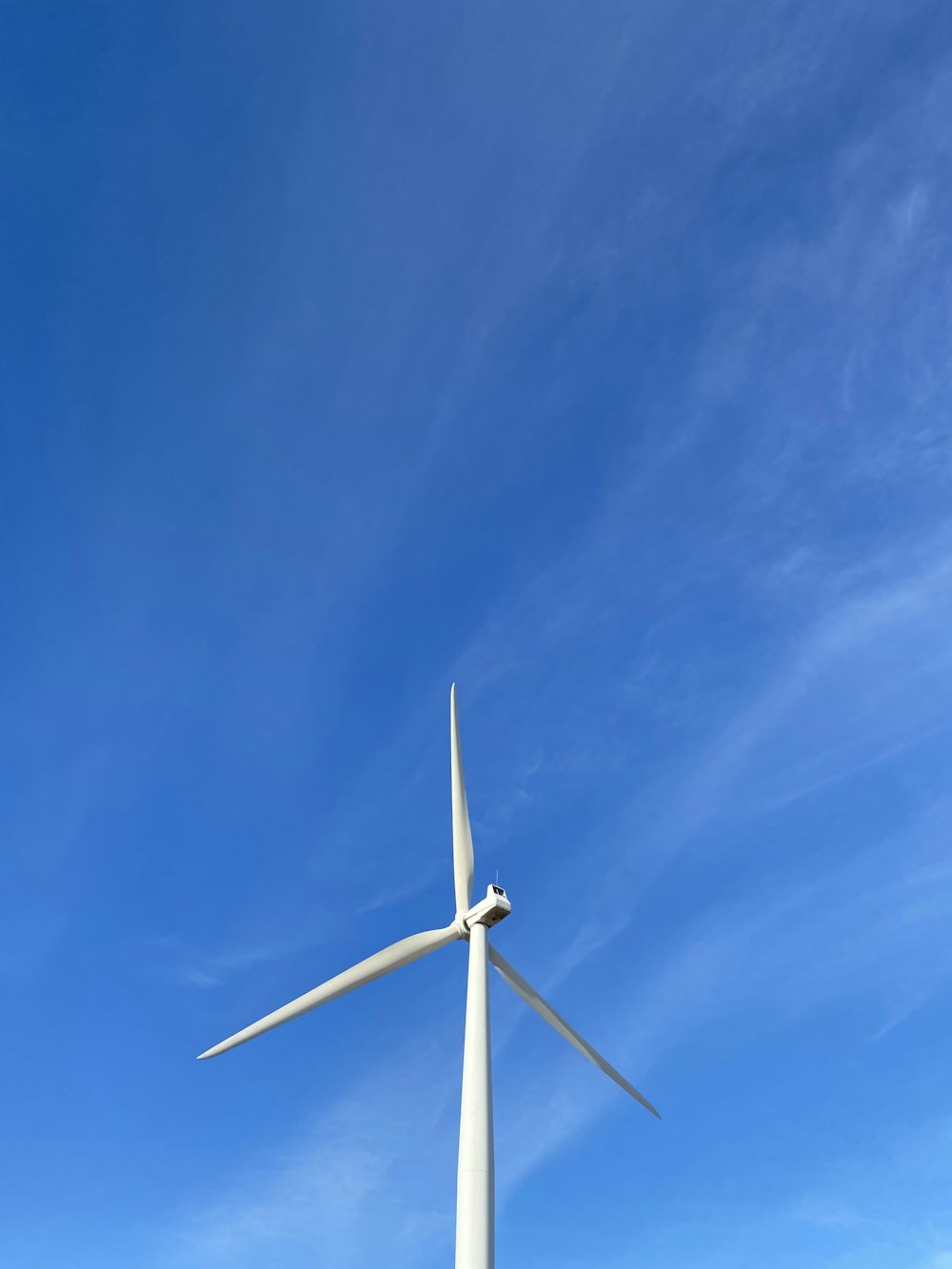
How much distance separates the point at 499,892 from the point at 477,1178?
1259cm

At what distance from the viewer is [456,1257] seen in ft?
94.7

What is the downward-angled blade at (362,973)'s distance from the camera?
42.8 m

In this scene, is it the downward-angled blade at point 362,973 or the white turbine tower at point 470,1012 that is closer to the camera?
the white turbine tower at point 470,1012

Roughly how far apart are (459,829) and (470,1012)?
12.3 m

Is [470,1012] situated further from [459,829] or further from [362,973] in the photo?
[459,829]

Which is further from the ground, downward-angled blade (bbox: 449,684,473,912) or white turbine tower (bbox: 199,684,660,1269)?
downward-angled blade (bbox: 449,684,473,912)

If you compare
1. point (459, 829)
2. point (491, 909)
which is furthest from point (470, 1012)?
point (459, 829)

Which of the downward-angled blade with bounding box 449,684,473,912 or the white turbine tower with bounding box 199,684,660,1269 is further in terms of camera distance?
the downward-angled blade with bounding box 449,684,473,912

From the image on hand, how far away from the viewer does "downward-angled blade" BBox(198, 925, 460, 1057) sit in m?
42.8

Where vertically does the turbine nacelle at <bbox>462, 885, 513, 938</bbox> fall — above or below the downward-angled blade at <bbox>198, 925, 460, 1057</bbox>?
below

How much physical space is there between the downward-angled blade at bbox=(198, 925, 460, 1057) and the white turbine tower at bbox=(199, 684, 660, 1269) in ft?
0.14

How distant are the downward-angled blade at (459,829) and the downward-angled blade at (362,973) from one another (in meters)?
1.92

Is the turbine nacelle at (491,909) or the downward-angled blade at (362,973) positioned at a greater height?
the downward-angled blade at (362,973)

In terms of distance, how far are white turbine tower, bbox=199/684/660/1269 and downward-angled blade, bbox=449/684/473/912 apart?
0.05 meters
